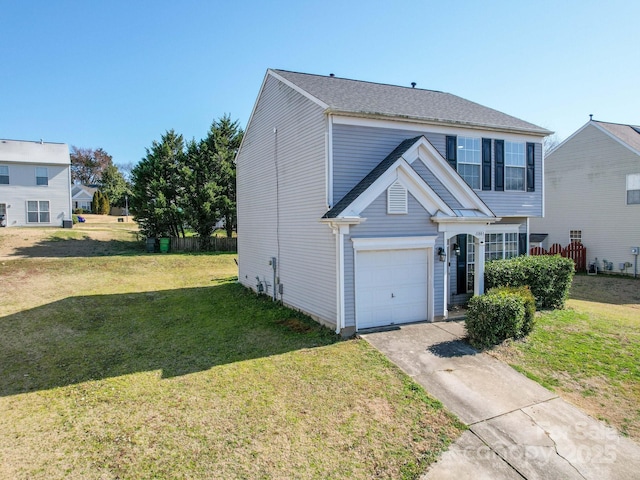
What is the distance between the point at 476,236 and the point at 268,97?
8919 mm

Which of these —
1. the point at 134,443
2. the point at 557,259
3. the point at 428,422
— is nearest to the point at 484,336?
the point at 428,422

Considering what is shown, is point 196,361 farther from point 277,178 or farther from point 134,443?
point 277,178

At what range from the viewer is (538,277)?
38.4 ft

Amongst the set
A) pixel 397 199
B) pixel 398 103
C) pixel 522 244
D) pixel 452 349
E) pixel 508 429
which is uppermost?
pixel 398 103

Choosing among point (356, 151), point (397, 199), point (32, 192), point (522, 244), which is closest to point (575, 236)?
point (522, 244)

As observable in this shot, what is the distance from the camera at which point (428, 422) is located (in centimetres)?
578

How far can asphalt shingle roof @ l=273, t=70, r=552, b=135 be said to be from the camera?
1051cm

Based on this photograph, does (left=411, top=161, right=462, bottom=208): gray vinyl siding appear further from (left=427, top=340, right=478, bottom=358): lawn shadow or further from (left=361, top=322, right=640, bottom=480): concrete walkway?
(left=361, top=322, right=640, bottom=480): concrete walkway

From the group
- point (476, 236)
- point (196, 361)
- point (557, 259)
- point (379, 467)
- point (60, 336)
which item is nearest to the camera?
point (379, 467)

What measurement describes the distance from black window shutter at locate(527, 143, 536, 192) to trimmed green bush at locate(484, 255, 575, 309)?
309 cm

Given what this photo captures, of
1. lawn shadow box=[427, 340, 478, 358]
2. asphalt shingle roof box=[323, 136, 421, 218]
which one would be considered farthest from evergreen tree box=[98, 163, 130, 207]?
lawn shadow box=[427, 340, 478, 358]

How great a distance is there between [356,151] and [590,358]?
24.8ft

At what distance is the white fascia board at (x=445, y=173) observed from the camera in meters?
10.6

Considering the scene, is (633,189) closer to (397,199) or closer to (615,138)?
(615,138)
